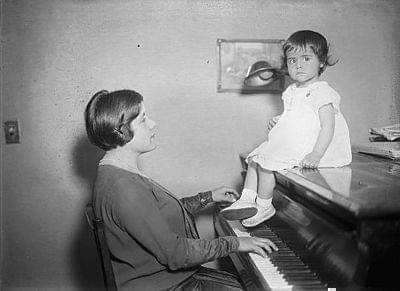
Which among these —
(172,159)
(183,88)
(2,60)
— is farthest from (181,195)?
(2,60)

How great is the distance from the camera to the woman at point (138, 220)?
68.1 inches

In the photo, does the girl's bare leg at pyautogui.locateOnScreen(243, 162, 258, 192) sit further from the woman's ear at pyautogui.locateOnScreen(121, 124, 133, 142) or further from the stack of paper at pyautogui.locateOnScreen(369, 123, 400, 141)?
the stack of paper at pyautogui.locateOnScreen(369, 123, 400, 141)

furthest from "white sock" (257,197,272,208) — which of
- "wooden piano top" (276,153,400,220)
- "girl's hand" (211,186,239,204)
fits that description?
"girl's hand" (211,186,239,204)

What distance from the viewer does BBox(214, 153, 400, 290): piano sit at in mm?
1245

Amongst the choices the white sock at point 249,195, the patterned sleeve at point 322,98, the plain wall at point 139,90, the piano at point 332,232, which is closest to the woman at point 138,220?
the piano at point 332,232

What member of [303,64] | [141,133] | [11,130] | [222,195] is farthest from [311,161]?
[11,130]

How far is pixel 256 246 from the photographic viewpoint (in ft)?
5.97

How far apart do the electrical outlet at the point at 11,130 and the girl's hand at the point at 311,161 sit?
2.01 m

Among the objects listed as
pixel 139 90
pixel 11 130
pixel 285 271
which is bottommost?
pixel 285 271

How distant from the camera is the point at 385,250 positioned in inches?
49.2

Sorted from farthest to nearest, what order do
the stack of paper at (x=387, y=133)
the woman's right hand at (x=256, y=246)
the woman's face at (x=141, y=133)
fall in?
the stack of paper at (x=387, y=133) < the woman's face at (x=141, y=133) < the woman's right hand at (x=256, y=246)

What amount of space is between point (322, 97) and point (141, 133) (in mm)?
912

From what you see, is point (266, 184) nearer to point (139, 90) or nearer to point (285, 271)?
point (285, 271)

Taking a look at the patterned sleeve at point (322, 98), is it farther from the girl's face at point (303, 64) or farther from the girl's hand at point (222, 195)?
the girl's hand at point (222, 195)
